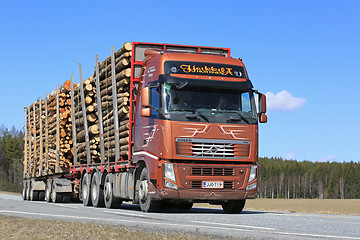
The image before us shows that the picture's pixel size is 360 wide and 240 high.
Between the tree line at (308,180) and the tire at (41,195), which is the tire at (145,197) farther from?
the tree line at (308,180)

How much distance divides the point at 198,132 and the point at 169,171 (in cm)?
114

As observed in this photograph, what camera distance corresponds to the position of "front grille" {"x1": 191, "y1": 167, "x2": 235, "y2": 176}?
531 inches

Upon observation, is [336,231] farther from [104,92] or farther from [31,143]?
[31,143]

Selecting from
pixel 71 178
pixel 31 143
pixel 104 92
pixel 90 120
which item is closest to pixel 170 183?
pixel 104 92

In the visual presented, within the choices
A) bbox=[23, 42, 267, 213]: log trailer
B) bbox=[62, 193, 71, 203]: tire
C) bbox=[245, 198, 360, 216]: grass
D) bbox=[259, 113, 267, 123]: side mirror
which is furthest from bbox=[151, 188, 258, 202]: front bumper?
bbox=[62, 193, 71, 203]: tire

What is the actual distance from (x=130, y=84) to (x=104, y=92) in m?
3.19

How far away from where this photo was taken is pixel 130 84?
1602 cm

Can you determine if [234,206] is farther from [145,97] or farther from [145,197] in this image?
[145,97]

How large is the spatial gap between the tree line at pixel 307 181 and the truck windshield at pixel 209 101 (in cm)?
15240

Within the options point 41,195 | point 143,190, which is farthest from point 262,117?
point 41,195

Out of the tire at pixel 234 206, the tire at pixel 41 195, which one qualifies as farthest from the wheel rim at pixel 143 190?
the tire at pixel 41 195

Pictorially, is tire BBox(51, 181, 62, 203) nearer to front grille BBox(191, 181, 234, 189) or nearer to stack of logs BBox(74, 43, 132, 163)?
stack of logs BBox(74, 43, 132, 163)

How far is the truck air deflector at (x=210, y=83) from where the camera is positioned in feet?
44.6

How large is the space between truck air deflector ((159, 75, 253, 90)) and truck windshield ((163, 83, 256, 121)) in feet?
0.27
